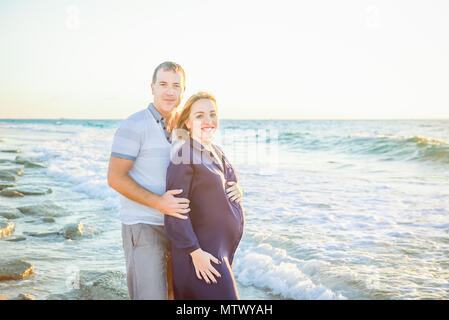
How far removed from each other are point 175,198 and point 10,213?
19.4ft

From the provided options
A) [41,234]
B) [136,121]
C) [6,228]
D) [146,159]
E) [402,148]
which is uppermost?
[136,121]

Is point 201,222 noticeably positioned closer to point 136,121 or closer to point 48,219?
point 136,121

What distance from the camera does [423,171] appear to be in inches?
594

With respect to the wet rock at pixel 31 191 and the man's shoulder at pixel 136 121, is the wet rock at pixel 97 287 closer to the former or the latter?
the man's shoulder at pixel 136 121

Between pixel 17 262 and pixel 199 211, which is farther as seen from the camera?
pixel 17 262

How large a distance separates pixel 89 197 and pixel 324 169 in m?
9.10

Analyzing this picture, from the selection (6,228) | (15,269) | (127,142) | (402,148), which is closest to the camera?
(127,142)

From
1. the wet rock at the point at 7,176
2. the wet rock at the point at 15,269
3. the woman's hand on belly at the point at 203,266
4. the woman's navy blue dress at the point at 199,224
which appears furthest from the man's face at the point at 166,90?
the wet rock at the point at 7,176

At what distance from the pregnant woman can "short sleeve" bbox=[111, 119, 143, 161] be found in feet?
1.01

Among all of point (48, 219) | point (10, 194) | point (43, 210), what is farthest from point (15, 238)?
point (10, 194)

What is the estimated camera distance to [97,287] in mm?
4656

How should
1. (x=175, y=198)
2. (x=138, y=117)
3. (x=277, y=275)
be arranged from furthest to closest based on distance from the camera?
(x=277, y=275), (x=138, y=117), (x=175, y=198)
